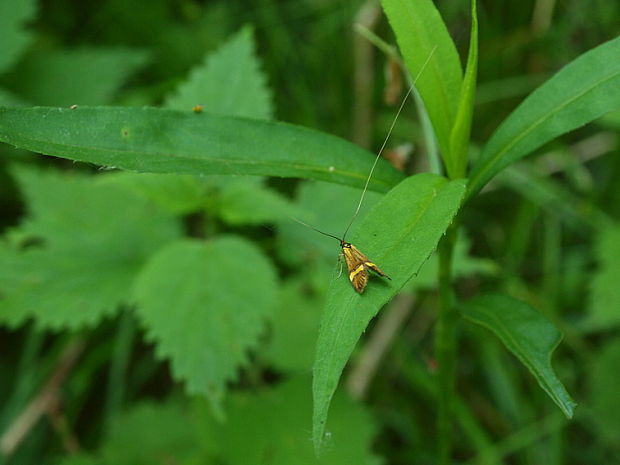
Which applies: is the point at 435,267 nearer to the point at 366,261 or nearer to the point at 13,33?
the point at 366,261

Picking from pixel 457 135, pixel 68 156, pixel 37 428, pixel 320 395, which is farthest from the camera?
pixel 37 428

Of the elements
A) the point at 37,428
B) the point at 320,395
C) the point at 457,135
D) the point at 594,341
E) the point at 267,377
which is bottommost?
the point at 267,377

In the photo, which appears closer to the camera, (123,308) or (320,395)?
(320,395)

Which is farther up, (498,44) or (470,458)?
(498,44)

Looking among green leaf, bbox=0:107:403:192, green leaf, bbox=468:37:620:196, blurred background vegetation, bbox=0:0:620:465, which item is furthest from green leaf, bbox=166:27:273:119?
green leaf, bbox=468:37:620:196

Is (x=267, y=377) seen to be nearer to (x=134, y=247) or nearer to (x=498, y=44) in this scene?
(x=134, y=247)

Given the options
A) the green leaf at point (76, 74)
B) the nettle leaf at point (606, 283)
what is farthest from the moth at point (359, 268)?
the green leaf at point (76, 74)

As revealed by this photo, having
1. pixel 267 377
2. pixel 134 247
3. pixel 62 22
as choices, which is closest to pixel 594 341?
pixel 267 377

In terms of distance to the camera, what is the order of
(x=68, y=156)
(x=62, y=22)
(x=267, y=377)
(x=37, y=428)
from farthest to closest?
1. (x=62, y=22)
2. (x=267, y=377)
3. (x=37, y=428)
4. (x=68, y=156)

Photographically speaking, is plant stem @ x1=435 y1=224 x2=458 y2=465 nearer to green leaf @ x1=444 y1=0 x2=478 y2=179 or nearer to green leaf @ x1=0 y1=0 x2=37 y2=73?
green leaf @ x1=444 y1=0 x2=478 y2=179
